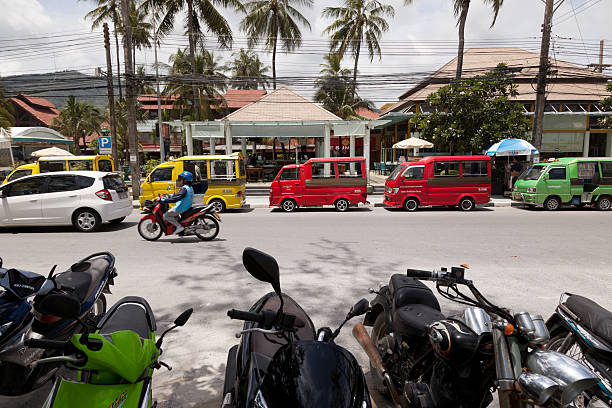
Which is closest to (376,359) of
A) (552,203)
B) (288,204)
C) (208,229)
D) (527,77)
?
(208,229)

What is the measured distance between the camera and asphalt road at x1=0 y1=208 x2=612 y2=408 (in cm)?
393

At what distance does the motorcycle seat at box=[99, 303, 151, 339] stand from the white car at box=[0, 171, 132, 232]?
7836 mm

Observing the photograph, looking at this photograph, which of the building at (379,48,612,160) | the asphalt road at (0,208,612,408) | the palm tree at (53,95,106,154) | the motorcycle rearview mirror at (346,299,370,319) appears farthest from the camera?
the palm tree at (53,95,106,154)

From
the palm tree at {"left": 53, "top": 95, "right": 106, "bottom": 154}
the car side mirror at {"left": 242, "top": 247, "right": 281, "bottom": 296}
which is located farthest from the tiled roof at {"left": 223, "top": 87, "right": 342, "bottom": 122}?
the palm tree at {"left": 53, "top": 95, "right": 106, "bottom": 154}

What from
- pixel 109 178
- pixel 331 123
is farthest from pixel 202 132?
pixel 109 178

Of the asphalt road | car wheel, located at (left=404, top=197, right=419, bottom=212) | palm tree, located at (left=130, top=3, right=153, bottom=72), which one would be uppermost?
palm tree, located at (left=130, top=3, right=153, bottom=72)

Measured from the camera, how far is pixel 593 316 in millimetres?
2572

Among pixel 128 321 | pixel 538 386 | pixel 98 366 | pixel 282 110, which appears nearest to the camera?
pixel 538 386

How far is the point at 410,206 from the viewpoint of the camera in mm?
13531

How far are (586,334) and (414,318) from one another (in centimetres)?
121

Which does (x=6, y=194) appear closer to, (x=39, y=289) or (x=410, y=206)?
(x=39, y=289)

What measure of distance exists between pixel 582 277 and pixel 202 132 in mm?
17300

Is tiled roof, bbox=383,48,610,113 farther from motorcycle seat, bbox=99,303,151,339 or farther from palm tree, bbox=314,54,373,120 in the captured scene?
motorcycle seat, bbox=99,303,151,339

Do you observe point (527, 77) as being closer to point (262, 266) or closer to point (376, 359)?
point (376, 359)
